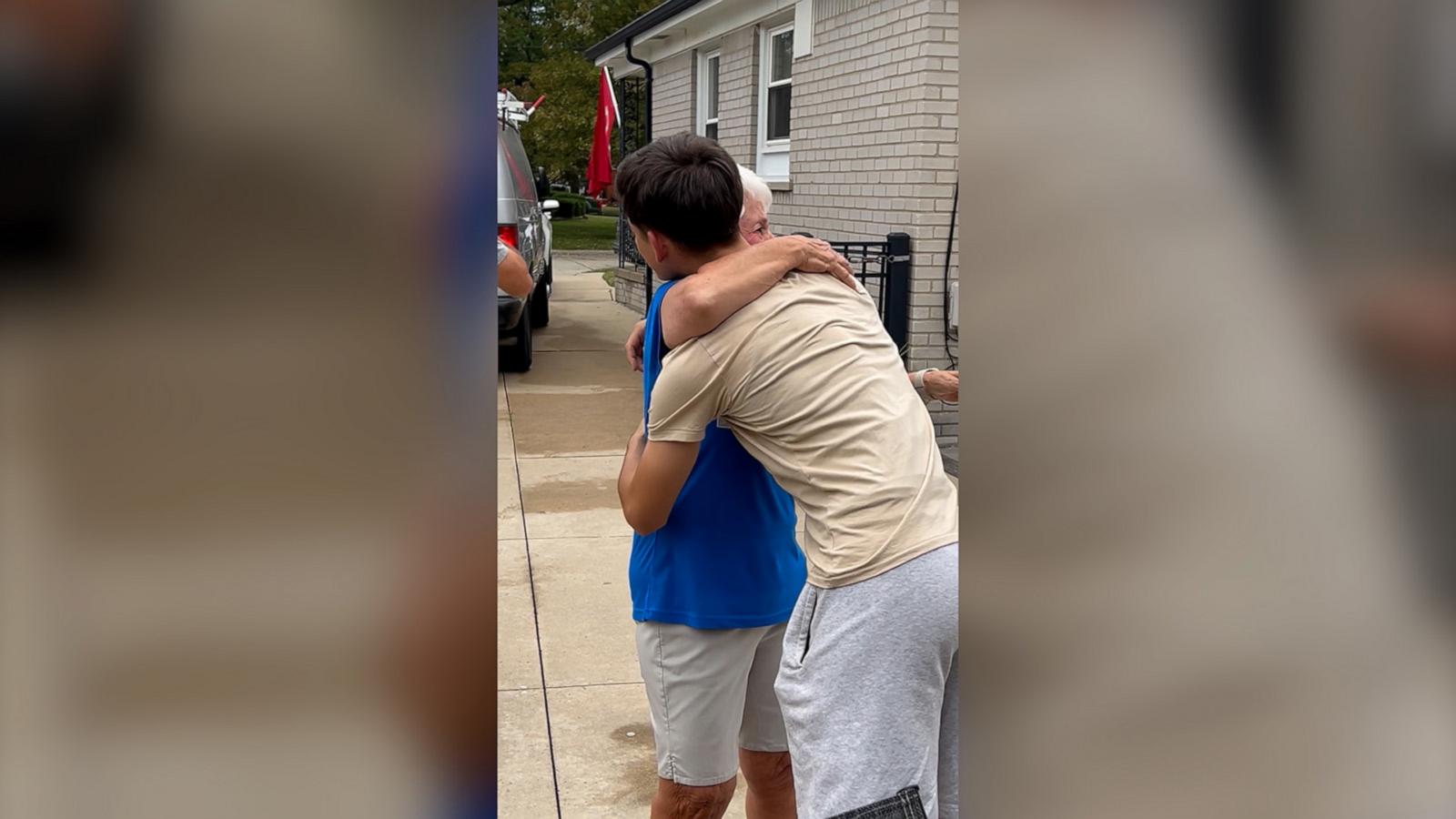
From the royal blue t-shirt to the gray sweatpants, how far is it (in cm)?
36

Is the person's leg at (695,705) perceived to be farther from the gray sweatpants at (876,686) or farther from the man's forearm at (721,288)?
the man's forearm at (721,288)

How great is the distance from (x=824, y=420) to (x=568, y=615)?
321 centimetres

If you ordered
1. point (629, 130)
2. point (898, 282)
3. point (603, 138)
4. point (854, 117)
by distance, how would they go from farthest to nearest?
point (629, 130) → point (603, 138) → point (854, 117) → point (898, 282)

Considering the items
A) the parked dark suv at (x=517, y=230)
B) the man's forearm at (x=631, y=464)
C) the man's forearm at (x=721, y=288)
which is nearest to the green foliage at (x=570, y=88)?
the parked dark suv at (x=517, y=230)

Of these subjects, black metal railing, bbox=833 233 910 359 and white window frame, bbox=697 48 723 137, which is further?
white window frame, bbox=697 48 723 137

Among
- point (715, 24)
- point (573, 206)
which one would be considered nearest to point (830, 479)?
point (715, 24)

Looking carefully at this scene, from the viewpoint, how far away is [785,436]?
2289mm

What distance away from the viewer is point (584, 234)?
33625 mm

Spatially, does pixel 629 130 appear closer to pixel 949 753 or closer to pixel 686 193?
pixel 686 193

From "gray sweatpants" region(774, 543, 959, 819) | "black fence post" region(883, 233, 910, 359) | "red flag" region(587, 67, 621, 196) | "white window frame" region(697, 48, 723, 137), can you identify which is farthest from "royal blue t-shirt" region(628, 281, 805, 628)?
"red flag" region(587, 67, 621, 196)

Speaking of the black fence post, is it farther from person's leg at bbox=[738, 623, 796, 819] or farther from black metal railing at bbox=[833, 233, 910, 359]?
person's leg at bbox=[738, 623, 796, 819]

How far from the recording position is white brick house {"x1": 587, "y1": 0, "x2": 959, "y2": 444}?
25.5 feet

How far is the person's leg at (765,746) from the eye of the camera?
9.12ft
